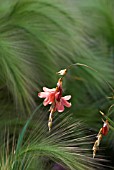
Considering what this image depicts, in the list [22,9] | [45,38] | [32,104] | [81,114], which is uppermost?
[22,9]

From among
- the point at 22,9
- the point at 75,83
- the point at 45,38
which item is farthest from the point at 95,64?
the point at 22,9

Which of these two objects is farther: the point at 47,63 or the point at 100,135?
the point at 47,63

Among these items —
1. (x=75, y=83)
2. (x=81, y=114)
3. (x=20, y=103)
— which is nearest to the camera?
(x=20, y=103)

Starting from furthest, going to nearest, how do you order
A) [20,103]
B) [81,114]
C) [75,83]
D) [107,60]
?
[107,60] → [75,83] → [81,114] → [20,103]

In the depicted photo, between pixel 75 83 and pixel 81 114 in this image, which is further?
pixel 75 83

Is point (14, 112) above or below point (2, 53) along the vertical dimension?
below

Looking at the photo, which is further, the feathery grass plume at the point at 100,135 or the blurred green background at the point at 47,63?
the blurred green background at the point at 47,63

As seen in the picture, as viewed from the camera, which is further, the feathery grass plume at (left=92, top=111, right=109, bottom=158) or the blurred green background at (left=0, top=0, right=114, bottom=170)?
the blurred green background at (left=0, top=0, right=114, bottom=170)

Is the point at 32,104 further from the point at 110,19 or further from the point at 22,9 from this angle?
the point at 110,19
